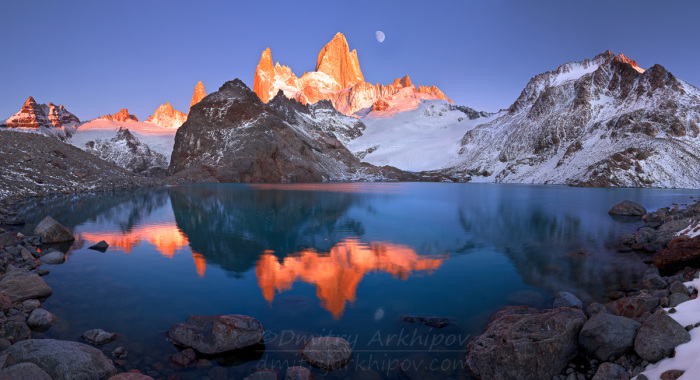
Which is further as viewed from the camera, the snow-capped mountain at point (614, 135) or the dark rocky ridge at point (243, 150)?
the dark rocky ridge at point (243, 150)

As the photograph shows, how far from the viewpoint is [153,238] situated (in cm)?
2883

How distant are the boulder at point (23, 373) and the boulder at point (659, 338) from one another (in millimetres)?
13353

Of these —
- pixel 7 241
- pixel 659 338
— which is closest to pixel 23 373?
pixel 659 338

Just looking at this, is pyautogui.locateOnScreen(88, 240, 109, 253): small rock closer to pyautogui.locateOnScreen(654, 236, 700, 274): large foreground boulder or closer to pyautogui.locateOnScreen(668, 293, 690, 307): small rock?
pyautogui.locateOnScreen(668, 293, 690, 307): small rock

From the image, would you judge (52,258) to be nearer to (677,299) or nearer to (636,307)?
(636,307)

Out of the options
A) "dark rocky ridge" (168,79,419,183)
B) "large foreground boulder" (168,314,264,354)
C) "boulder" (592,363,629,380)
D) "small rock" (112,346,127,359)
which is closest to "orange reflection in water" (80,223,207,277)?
"large foreground boulder" (168,314,264,354)

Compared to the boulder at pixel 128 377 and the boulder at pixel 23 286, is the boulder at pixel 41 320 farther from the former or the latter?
the boulder at pixel 128 377

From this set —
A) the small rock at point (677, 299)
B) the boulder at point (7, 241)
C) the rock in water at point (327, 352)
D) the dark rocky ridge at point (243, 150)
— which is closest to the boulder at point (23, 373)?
the rock in water at point (327, 352)

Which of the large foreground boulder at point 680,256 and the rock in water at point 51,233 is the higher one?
the large foreground boulder at point 680,256

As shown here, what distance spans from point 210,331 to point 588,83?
222791 mm

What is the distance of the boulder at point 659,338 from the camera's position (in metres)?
8.23

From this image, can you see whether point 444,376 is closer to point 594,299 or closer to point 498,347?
point 498,347

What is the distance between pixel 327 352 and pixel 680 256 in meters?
17.4

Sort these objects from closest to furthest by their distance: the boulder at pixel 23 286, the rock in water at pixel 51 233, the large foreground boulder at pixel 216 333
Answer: the large foreground boulder at pixel 216 333 → the boulder at pixel 23 286 → the rock in water at pixel 51 233
